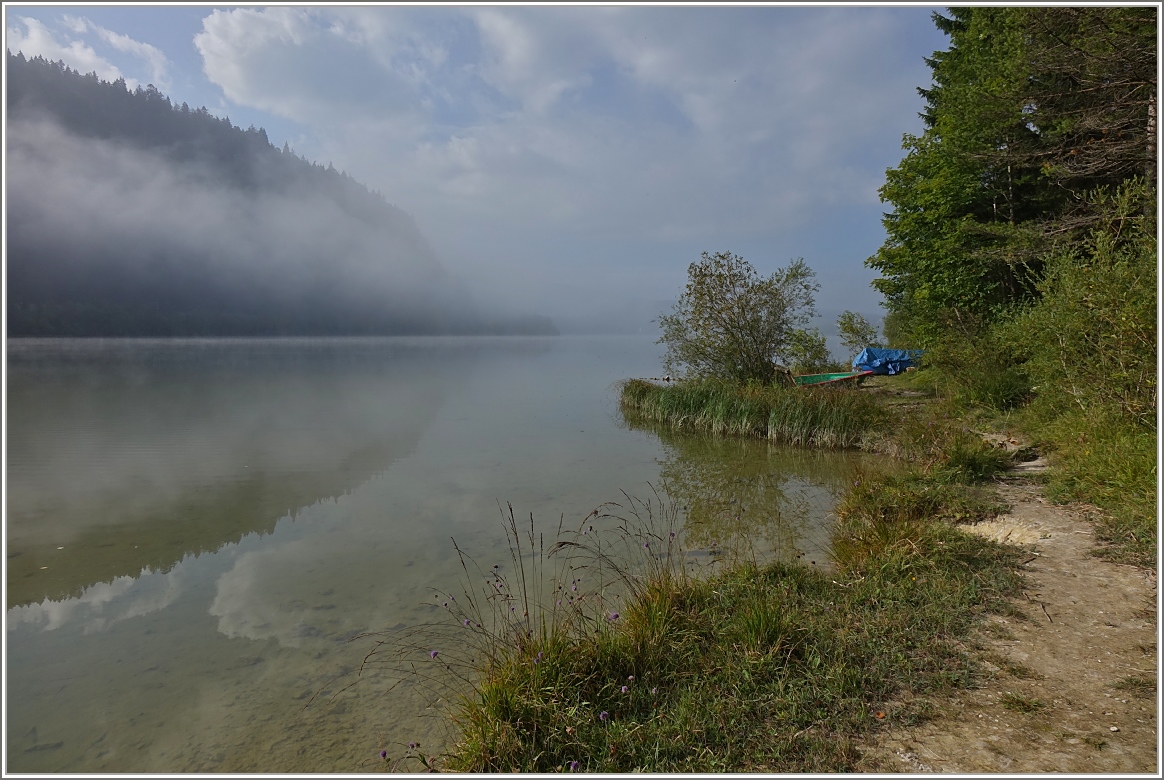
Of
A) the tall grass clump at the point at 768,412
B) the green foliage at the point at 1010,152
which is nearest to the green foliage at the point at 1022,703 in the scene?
the tall grass clump at the point at 768,412

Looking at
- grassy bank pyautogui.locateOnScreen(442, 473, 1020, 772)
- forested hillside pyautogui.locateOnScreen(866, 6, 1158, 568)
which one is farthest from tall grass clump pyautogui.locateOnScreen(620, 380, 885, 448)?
grassy bank pyautogui.locateOnScreen(442, 473, 1020, 772)

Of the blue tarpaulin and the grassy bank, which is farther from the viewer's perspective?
the blue tarpaulin

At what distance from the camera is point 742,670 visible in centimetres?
404

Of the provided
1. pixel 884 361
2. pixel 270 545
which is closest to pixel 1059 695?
pixel 270 545

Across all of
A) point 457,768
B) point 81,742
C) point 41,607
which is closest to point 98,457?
point 41,607

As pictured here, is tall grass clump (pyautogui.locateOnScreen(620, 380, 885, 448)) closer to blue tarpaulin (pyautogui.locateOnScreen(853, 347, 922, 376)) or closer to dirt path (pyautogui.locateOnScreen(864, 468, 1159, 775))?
dirt path (pyautogui.locateOnScreen(864, 468, 1159, 775))

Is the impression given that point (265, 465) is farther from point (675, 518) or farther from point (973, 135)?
point (973, 135)

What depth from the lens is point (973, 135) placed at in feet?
61.4

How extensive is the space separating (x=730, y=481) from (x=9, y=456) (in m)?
16.7

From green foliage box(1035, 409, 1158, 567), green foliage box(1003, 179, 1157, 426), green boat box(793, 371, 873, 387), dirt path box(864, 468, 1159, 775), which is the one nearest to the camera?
dirt path box(864, 468, 1159, 775)

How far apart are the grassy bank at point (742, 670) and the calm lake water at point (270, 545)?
0.94 meters

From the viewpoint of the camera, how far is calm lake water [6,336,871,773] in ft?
14.7

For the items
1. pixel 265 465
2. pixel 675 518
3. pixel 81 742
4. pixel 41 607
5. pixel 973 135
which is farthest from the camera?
pixel 973 135

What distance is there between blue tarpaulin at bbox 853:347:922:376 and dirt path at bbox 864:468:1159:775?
23.0m
